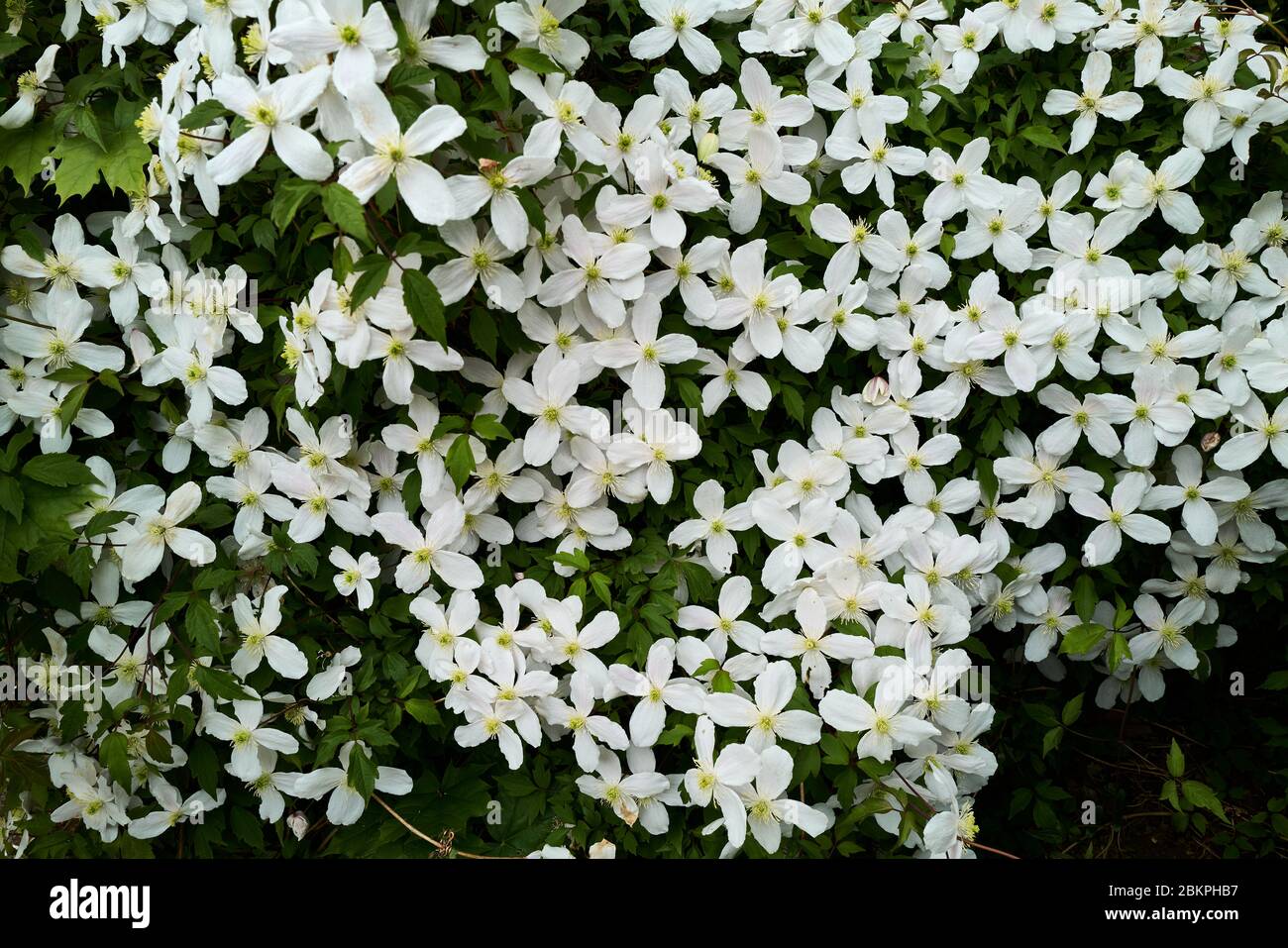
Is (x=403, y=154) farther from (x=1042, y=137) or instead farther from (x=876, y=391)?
(x=1042, y=137)

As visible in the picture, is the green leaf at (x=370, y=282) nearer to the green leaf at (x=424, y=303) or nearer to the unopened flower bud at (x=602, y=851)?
the green leaf at (x=424, y=303)

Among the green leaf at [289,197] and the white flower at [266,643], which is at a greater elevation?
the green leaf at [289,197]

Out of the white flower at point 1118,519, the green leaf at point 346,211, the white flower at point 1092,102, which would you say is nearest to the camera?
the green leaf at point 346,211

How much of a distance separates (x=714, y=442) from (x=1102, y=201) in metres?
1.07

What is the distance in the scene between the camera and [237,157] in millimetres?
1896

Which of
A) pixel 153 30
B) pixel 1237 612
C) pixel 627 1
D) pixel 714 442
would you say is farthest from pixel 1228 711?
pixel 153 30

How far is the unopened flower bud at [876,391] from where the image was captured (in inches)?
94.6

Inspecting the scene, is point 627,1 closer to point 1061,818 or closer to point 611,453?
point 611,453

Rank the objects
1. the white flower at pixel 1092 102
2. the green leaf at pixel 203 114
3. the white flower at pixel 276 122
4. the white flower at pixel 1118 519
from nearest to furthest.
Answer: the white flower at pixel 276 122
the green leaf at pixel 203 114
the white flower at pixel 1118 519
the white flower at pixel 1092 102

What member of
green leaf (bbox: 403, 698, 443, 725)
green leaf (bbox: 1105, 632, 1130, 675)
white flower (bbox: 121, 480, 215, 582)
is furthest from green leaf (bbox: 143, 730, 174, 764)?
green leaf (bbox: 1105, 632, 1130, 675)

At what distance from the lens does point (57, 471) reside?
2227mm

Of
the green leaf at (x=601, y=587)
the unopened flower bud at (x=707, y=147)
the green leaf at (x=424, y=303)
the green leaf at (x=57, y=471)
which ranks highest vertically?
the unopened flower bud at (x=707, y=147)

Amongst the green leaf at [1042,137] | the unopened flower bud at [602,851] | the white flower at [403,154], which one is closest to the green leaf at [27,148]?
the white flower at [403,154]

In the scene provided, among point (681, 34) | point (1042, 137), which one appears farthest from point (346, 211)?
point (1042, 137)
